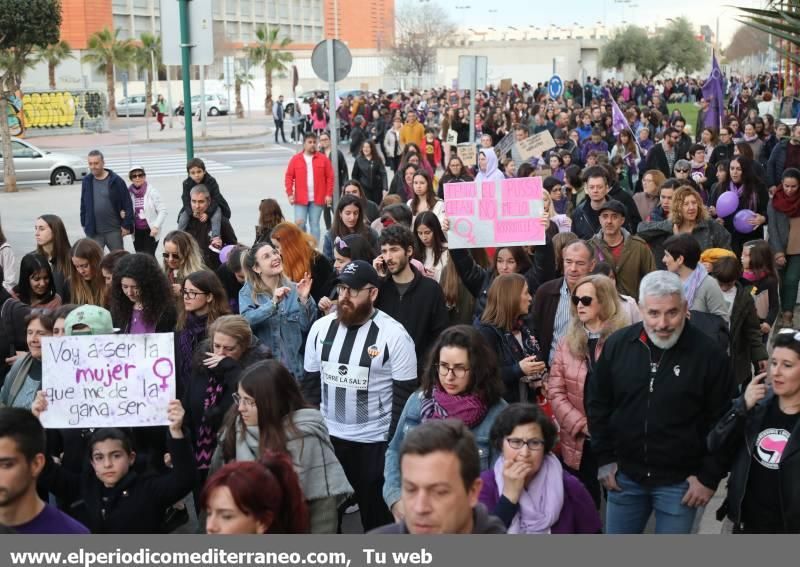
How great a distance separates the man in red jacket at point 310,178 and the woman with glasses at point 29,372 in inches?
377

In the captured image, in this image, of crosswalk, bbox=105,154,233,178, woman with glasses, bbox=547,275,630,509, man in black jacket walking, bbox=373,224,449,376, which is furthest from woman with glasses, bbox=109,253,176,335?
crosswalk, bbox=105,154,233,178

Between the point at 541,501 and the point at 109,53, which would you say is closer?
the point at 541,501

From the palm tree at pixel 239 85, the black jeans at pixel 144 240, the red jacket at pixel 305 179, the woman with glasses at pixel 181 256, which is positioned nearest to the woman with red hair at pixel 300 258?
the woman with glasses at pixel 181 256

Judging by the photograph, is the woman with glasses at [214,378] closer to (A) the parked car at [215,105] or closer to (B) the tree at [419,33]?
(A) the parked car at [215,105]

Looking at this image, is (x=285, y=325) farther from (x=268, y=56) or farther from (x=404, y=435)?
(x=268, y=56)

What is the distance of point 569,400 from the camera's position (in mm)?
6027

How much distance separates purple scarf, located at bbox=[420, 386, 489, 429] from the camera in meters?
5.07

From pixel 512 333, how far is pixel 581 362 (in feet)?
1.55

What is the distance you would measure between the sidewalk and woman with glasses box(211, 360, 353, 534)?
43.0 meters

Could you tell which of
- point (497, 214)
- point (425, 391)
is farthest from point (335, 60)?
point (425, 391)

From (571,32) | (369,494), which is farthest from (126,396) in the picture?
(571,32)

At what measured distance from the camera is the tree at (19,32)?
25.6 m
